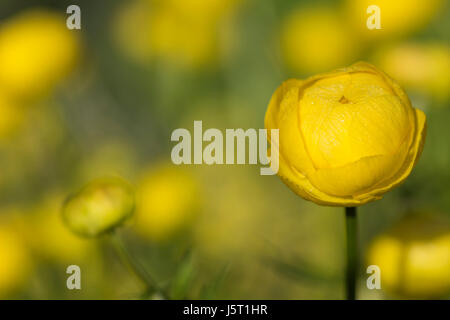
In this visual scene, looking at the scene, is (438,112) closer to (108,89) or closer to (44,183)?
(44,183)

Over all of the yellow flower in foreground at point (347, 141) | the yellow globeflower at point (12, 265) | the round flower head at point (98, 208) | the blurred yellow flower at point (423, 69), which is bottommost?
the yellow globeflower at point (12, 265)

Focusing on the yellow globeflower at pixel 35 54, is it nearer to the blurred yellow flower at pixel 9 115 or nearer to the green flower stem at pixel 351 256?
the blurred yellow flower at pixel 9 115

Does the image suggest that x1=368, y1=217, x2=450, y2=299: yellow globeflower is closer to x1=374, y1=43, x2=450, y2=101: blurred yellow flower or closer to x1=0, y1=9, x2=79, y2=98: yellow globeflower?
x1=374, y1=43, x2=450, y2=101: blurred yellow flower

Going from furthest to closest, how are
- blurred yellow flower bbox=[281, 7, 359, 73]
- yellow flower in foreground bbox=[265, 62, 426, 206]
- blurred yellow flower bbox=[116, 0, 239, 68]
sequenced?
1. blurred yellow flower bbox=[116, 0, 239, 68]
2. blurred yellow flower bbox=[281, 7, 359, 73]
3. yellow flower in foreground bbox=[265, 62, 426, 206]

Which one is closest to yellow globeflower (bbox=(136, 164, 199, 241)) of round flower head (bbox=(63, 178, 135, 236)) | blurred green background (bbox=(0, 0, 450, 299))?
blurred green background (bbox=(0, 0, 450, 299))

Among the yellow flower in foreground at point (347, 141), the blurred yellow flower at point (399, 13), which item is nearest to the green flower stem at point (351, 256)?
the yellow flower in foreground at point (347, 141)

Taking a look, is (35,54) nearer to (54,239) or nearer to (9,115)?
(9,115)

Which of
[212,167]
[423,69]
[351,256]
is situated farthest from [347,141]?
[212,167]
